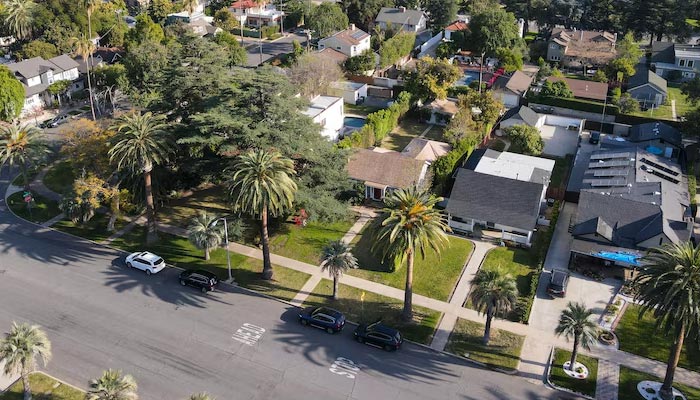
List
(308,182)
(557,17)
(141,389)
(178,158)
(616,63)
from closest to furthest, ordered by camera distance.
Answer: (141,389) < (308,182) < (178,158) < (616,63) < (557,17)

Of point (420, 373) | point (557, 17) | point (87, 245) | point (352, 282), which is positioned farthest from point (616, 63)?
point (87, 245)

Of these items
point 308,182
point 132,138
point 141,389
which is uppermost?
point 132,138

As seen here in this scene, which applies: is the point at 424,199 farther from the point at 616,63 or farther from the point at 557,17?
the point at 557,17

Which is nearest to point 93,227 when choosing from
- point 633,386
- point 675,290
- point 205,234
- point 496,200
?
point 205,234

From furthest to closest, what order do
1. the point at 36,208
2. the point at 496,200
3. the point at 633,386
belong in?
the point at 36,208, the point at 496,200, the point at 633,386

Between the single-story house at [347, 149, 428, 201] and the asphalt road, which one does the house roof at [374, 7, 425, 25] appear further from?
the asphalt road

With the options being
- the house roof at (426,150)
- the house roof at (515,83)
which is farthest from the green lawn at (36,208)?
the house roof at (515,83)

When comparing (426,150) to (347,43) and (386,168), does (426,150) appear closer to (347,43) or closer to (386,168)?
(386,168)
